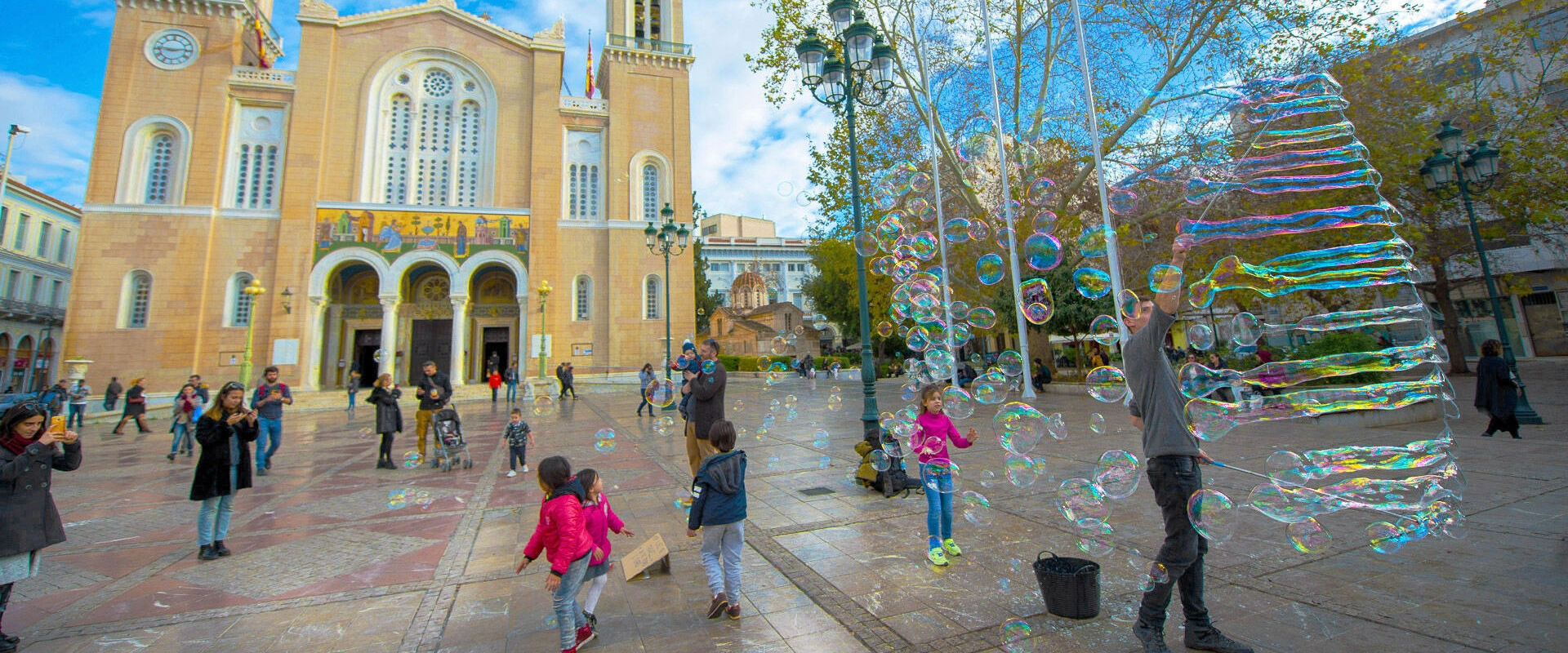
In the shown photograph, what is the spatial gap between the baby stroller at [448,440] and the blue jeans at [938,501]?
291 inches

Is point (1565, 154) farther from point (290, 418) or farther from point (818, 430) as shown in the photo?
point (290, 418)

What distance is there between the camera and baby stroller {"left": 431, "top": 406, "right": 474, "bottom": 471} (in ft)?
28.9

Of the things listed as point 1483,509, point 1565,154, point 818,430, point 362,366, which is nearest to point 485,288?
point 362,366

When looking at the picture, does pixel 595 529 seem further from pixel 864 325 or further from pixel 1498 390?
pixel 1498 390

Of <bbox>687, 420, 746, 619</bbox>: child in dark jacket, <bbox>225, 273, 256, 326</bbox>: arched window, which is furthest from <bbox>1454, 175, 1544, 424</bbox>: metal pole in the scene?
<bbox>225, 273, 256, 326</bbox>: arched window

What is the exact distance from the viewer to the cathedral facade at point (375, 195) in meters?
26.9

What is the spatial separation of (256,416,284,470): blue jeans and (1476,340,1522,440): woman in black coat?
16768 mm

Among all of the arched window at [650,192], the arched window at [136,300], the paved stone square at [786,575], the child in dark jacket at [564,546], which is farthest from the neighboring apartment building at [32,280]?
the child in dark jacket at [564,546]

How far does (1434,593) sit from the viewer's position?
3391mm

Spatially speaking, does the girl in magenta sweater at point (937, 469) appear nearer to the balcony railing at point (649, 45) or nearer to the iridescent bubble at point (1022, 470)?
the iridescent bubble at point (1022, 470)

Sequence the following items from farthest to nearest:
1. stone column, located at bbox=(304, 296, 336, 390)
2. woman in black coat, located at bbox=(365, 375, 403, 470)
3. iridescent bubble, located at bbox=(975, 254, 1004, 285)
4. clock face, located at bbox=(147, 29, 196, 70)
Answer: clock face, located at bbox=(147, 29, 196, 70) → stone column, located at bbox=(304, 296, 336, 390) → woman in black coat, located at bbox=(365, 375, 403, 470) → iridescent bubble, located at bbox=(975, 254, 1004, 285)

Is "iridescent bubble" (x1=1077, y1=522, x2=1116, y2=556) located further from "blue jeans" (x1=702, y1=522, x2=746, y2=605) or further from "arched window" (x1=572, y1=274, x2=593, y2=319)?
"arched window" (x1=572, y1=274, x2=593, y2=319)

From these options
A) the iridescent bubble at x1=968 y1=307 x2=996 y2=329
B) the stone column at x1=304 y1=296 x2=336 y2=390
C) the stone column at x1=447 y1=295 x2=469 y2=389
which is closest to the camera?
the iridescent bubble at x1=968 y1=307 x2=996 y2=329

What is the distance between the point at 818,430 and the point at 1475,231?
1229 cm
